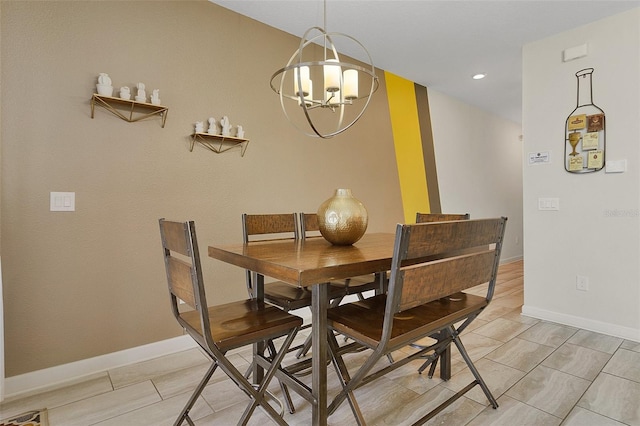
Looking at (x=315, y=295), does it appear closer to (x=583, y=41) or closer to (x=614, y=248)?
(x=614, y=248)

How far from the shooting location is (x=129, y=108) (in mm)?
2168

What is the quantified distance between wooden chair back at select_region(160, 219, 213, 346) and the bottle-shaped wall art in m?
3.12

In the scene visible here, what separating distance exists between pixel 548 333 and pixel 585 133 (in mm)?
1664

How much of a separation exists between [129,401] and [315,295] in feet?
4.16

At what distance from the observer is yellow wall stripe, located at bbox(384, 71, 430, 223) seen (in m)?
3.92

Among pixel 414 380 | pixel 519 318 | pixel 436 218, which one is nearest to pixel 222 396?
pixel 414 380

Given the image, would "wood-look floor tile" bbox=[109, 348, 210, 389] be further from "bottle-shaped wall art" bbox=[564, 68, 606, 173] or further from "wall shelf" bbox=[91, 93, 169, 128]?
"bottle-shaped wall art" bbox=[564, 68, 606, 173]

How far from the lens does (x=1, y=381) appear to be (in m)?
1.65

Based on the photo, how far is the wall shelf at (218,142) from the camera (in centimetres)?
244

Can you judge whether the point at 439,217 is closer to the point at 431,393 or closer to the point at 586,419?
the point at 431,393

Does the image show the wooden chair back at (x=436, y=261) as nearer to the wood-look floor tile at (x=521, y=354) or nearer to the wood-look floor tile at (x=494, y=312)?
the wood-look floor tile at (x=521, y=354)

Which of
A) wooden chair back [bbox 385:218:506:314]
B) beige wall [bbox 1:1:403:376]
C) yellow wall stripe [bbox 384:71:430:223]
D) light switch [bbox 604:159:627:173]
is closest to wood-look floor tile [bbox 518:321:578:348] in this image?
light switch [bbox 604:159:627:173]

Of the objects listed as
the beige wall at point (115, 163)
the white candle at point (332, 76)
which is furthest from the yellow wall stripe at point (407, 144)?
the white candle at point (332, 76)

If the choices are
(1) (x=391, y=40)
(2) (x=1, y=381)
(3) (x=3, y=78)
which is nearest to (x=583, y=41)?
(1) (x=391, y=40)
